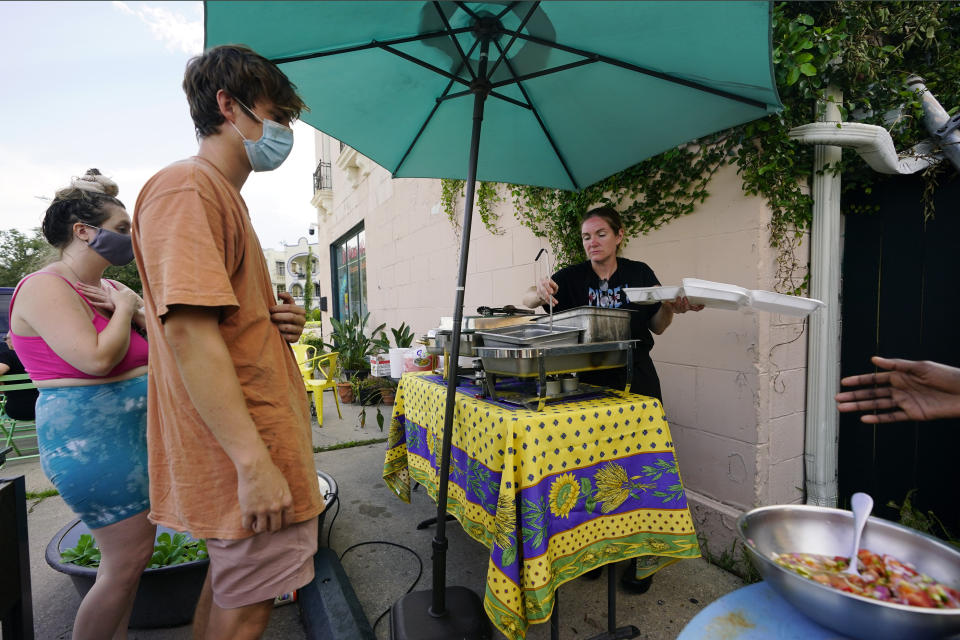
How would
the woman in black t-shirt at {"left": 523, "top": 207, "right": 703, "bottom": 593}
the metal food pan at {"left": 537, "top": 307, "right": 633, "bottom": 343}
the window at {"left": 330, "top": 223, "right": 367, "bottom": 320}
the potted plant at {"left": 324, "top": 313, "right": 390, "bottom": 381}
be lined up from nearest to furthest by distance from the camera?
the metal food pan at {"left": 537, "top": 307, "right": 633, "bottom": 343} → the woman in black t-shirt at {"left": 523, "top": 207, "right": 703, "bottom": 593} → the potted plant at {"left": 324, "top": 313, "right": 390, "bottom": 381} → the window at {"left": 330, "top": 223, "right": 367, "bottom": 320}

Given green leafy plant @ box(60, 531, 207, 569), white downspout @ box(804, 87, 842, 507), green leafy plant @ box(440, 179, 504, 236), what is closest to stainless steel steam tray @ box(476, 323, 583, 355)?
white downspout @ box(804, 87, 842, 507)

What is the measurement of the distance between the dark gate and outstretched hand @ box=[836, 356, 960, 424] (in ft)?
4.69

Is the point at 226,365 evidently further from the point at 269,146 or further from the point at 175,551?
the point at 175,551

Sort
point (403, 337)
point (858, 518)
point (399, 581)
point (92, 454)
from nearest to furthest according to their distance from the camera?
point (858, 518), point (92, 454), point (399, 581), point (403, 337)

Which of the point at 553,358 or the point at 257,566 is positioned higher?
the point at 553,358

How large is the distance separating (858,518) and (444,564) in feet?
4.83

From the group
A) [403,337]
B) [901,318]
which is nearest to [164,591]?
[901,318]

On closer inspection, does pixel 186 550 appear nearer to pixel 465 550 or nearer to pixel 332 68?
pixel 465 550

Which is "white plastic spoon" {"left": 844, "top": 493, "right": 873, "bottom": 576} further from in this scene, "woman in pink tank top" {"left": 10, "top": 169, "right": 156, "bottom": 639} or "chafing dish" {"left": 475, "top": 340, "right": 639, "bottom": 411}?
"woman in pink tank top" {"left": 10, "top": 169, "right": 156, "bottom": 639}

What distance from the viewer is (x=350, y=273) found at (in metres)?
10.8

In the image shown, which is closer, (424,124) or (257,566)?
(257,566)

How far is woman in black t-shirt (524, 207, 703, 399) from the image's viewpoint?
89.1 inches

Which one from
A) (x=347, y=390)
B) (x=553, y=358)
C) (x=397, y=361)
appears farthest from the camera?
(x=347, y=390)

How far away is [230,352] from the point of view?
44.0 inches
